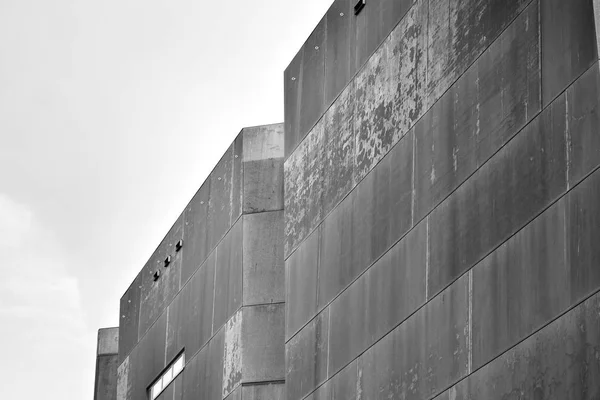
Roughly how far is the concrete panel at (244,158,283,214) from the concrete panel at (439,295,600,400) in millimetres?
15328

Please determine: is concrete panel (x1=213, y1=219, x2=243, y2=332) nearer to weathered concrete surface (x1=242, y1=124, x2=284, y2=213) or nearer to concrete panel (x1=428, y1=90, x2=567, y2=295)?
weathered concrete surface (x1=242, y1=124, x2=284, y2=213)

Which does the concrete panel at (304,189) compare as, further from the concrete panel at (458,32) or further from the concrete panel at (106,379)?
the concrete panel at (106,379)

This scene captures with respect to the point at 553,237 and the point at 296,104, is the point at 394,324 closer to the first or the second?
the point at 553,237

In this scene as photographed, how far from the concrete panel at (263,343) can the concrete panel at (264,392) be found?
6.1 inches

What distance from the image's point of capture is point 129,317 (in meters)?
43.2

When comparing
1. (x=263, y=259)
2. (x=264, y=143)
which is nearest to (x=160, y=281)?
(x=264, y=143)

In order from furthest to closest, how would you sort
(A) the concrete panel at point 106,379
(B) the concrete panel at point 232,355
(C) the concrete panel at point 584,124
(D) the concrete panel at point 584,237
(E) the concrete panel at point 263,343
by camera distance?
1. (A) the concrete panel at point 106,379
2. (B) the concrete panel at point 232,355
3. (E) the concrete panel at point 263,343
4. (C) the concrete panel at point 584,124
5. (D) the concrete panel at point 584,237

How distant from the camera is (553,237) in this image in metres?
18.3

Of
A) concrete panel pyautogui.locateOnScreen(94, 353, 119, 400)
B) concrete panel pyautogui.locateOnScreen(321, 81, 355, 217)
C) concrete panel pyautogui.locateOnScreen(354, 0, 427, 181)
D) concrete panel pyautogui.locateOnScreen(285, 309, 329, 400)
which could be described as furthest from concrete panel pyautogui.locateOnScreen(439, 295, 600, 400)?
A: concrete panel pyautogui.locateOnScreen(94, 353, 119, 400)

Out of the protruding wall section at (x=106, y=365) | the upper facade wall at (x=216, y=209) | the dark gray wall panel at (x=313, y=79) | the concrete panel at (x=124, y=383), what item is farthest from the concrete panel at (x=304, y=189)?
the protruding wall section at (x=106, y=365)

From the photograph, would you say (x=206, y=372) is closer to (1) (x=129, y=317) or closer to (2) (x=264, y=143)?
(2) (x=264, y=143)

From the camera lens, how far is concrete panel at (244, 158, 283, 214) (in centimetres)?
3444

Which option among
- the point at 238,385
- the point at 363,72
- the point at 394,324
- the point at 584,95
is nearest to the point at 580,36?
the point at 584,95

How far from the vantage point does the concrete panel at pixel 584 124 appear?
1775cm
